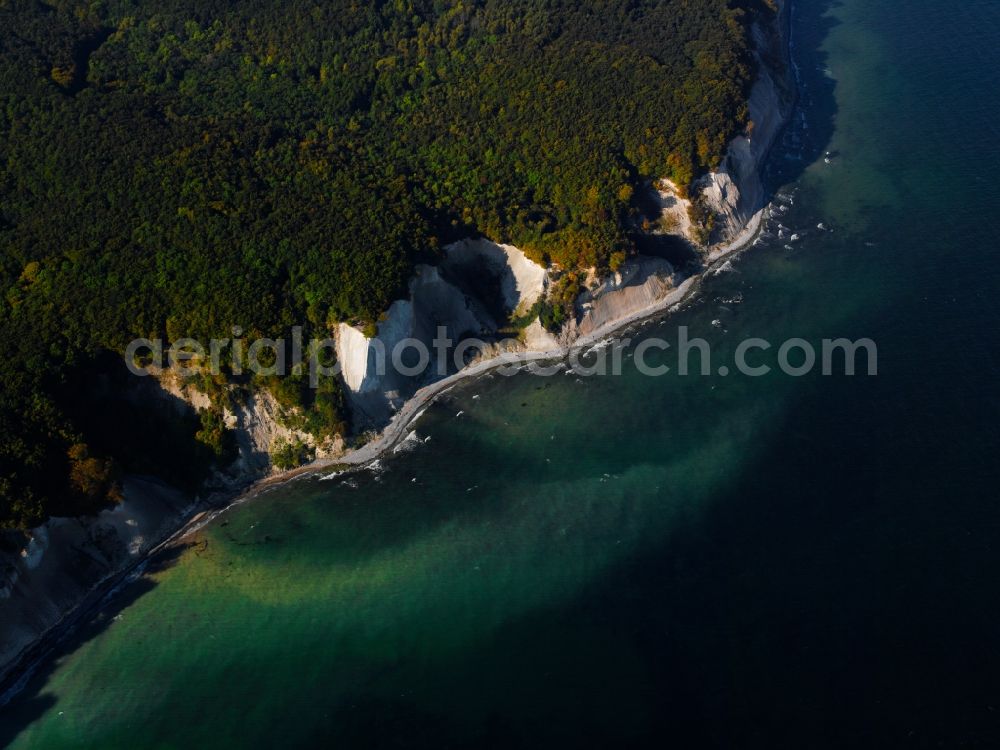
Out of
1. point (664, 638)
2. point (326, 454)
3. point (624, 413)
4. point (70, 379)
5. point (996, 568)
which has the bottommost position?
point (996, 568)

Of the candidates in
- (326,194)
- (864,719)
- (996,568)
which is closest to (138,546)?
Result: (326,194)

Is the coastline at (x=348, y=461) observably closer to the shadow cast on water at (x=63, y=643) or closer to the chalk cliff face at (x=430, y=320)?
the shadow cast on water at (x=63, y=643)

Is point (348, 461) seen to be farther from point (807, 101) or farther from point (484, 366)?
point (807, 101)

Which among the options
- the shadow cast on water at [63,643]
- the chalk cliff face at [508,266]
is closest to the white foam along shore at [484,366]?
the shadow cast on water at [63,643]

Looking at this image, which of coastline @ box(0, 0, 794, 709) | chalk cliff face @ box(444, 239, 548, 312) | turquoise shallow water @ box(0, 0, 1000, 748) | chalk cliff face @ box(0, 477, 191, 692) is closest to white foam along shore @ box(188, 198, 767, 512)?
coastline @ box(0, 0, 794, 709)

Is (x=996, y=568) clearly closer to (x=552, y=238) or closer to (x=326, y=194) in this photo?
(x=552, y=238)

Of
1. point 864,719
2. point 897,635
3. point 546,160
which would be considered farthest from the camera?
point 546,160
